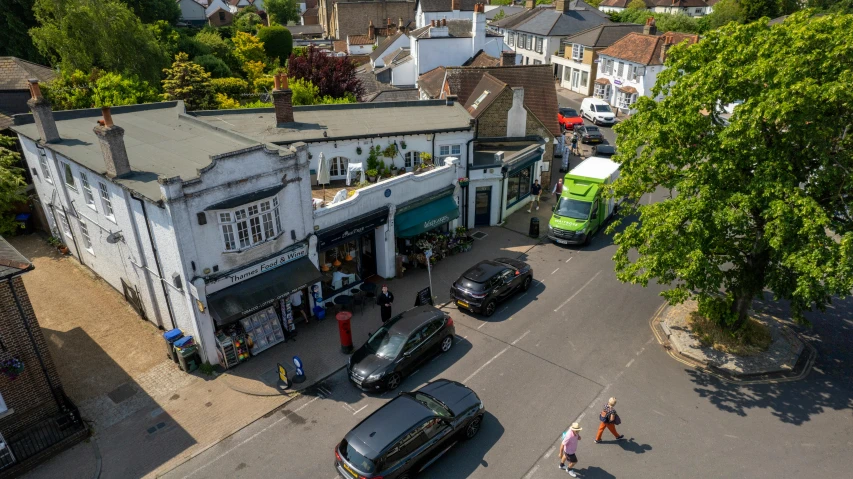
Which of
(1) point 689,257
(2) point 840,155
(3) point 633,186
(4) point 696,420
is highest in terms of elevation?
(2) point 840,155

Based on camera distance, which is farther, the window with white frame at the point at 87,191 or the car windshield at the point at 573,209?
the car windshield at the point at 573,209

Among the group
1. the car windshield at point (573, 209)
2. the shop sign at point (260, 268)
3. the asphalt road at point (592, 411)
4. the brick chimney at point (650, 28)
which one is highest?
the brick chimney at point (650, 28)

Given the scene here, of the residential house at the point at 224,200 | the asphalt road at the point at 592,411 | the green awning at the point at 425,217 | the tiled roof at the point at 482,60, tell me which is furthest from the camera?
the tiled roof at the point at 482,60

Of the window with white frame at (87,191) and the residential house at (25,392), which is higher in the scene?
the window with white frame at (87,191)

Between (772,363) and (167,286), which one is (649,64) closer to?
(772,363)

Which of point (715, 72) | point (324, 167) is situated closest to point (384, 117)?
point (324, 167)

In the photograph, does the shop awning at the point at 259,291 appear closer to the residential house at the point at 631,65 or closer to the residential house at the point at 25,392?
the residential house at the point at 25,392

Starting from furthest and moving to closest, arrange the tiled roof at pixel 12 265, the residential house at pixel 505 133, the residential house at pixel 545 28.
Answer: the residential house at pixel 545 28
the residential house at pixel 505 133
the tiled roof at pixel 12 265

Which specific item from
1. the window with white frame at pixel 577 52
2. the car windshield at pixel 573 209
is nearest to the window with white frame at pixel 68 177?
the car windshield at pixel 573 209

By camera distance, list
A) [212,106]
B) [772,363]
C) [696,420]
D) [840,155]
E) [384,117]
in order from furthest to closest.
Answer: [212,106] → [384,117] → [772,363] → [696,420] → [840,155]
